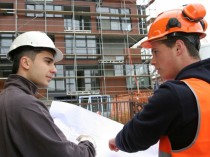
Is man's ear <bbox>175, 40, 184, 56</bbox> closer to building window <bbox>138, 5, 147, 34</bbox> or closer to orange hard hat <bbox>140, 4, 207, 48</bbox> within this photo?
orange hard hat <bbox>140, 4, 207, 48</bbox>

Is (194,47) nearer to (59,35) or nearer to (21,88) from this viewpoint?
(21,88)

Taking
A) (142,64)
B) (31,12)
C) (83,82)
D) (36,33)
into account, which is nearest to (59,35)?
(31,12)

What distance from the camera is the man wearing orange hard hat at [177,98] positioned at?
1104 mm

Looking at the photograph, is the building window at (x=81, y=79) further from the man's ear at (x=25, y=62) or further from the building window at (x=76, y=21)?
the man's ear at (x=25, y=62)

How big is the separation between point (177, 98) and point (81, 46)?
21265 mm

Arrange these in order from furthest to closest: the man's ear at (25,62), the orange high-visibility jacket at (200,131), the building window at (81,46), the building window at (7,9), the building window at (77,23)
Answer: the building window at (77,23) < the building window at (81,46) < the building window at (7,9) < the man's ear at (25,62) < the orange high-visibility jacket at (200,131)

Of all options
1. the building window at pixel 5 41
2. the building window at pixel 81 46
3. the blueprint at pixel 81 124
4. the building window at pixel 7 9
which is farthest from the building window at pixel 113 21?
the blueprint at pixel 81 124

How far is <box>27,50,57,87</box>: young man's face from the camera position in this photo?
1.69 m

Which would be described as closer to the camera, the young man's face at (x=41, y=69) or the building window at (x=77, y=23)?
the young man's face at (x=41, y=69)

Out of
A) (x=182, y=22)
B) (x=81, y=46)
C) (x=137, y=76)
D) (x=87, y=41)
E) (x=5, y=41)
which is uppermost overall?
(x=87, y=41)

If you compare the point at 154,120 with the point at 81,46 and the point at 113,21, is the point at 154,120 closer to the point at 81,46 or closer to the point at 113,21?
the point at 81,46

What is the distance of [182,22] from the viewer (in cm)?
134

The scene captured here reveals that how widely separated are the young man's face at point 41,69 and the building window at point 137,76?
68.0ft


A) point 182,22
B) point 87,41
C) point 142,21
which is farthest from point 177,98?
point 142,21
